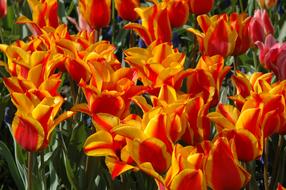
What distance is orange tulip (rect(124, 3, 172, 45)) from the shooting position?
241 centimetres

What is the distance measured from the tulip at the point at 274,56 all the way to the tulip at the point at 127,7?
447 mm

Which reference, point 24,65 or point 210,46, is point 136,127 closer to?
point 24,65

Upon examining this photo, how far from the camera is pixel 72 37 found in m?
2.24

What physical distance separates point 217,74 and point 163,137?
42 centimetres

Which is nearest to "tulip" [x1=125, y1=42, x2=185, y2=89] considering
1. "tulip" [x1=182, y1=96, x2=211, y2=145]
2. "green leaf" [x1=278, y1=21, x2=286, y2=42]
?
"tulip" [x1=182, y1=96, x2=211, y2=145]

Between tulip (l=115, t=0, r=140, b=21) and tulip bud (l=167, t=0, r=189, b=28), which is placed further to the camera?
tulip (l=115, t=0, r=140, b=21)

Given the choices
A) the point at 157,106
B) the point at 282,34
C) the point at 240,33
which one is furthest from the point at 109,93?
the point at 282,34

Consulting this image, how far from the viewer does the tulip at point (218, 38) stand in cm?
237

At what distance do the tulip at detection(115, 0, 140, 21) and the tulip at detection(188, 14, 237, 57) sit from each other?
1.08 feet

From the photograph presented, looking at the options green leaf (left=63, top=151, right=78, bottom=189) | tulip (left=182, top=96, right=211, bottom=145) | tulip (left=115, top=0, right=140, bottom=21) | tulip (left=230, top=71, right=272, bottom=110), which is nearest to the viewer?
tulip (left=182, top=96, right=211, bottom=145)

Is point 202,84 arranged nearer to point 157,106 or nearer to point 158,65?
point 158,65

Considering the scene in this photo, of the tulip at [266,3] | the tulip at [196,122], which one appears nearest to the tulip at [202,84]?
the tulip at [196,122]

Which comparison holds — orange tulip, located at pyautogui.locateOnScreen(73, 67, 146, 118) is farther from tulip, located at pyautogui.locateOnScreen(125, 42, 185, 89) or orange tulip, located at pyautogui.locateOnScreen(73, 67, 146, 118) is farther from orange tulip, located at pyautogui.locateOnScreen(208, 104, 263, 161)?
orange tulip, located at pyautogui.locateOnScreen(208, 104, 263, 161)

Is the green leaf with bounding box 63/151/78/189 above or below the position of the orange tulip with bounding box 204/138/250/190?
below
